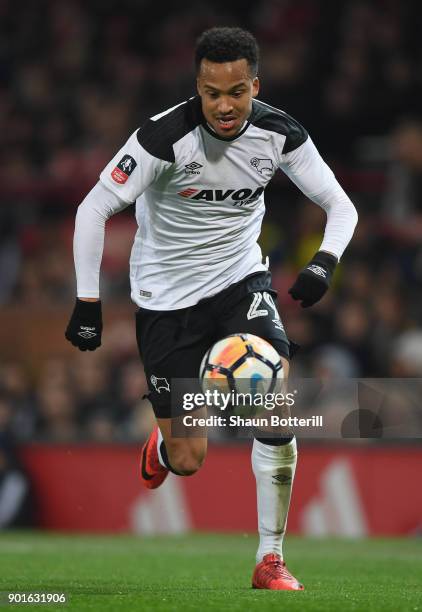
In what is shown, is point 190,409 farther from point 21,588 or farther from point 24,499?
point 24,499

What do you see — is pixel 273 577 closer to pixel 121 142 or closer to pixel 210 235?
pixel 210 235

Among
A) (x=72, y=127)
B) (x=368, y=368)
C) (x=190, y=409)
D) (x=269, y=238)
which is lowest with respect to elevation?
(x=190, y=409)

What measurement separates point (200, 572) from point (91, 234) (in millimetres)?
2228

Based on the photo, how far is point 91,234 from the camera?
5.94 metres

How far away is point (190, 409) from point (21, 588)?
114 centimetres

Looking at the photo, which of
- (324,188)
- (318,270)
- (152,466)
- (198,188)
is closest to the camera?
(318,270)

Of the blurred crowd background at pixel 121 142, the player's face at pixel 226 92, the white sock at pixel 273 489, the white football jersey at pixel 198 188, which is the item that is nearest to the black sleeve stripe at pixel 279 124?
the white football jersey at pixel 198 188

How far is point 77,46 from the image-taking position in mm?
16391

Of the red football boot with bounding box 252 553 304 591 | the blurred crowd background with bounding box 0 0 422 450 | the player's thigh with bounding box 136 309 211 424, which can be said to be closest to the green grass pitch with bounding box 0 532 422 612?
the red football boot with bounding box 252 553 304 591

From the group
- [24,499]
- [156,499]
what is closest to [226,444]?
[156,499]

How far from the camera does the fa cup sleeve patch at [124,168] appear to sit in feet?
19.1

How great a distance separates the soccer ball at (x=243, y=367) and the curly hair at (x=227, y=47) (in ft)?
3.86

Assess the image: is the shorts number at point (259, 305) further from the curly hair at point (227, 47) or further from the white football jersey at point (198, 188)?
the curly hair at point (227, 47)

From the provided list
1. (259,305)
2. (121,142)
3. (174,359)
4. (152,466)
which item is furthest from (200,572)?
(121,142)
